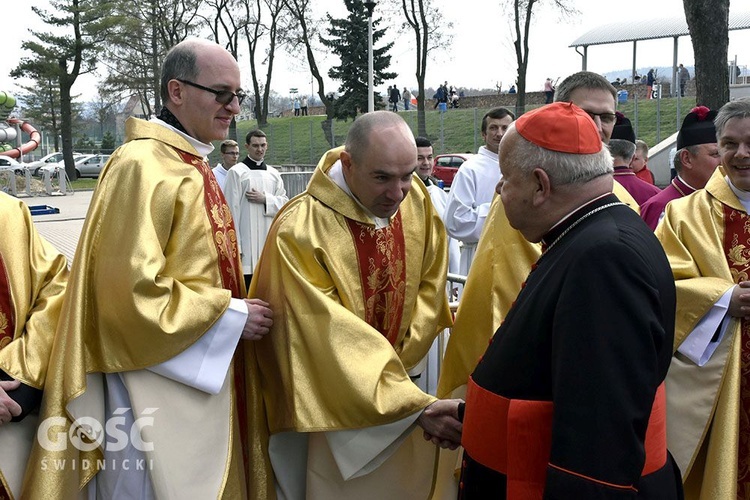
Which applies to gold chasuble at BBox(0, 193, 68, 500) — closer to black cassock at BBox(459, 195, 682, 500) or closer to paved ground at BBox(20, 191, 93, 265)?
black cassock at BBox(459, 195, 682, 500)

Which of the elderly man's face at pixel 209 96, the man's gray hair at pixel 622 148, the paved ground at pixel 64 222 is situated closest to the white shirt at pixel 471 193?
the man's gray hair at pixel 622 148

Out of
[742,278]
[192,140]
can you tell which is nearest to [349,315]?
[192,140]

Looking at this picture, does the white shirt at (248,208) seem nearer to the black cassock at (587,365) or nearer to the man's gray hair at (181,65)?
the man's gray hair at (181,65)

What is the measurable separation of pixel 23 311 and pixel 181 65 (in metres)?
1.25

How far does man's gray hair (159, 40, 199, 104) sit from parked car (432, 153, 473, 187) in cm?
2336

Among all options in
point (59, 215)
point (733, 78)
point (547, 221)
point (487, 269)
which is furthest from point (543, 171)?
point (733, 78)

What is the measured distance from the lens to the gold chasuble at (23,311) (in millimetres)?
3145

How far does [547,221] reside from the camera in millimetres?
2189

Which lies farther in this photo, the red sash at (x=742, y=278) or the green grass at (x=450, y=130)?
the green grass at (x=450, y=130)

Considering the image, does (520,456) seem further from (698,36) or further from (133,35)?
(133,35)

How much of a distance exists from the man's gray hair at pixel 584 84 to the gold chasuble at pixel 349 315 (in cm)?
82

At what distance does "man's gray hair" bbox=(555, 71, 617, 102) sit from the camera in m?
3.60

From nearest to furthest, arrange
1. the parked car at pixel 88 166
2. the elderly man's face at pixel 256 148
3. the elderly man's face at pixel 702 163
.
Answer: the elderly man's face at pixel 702 163 → the elderly man's face at pixel 256 148 → the parked car at pixel 88 166

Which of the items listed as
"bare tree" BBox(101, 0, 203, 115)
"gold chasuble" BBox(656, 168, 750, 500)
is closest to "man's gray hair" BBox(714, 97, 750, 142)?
"gold chasuble" BBox(656, 168, 750, 500)
